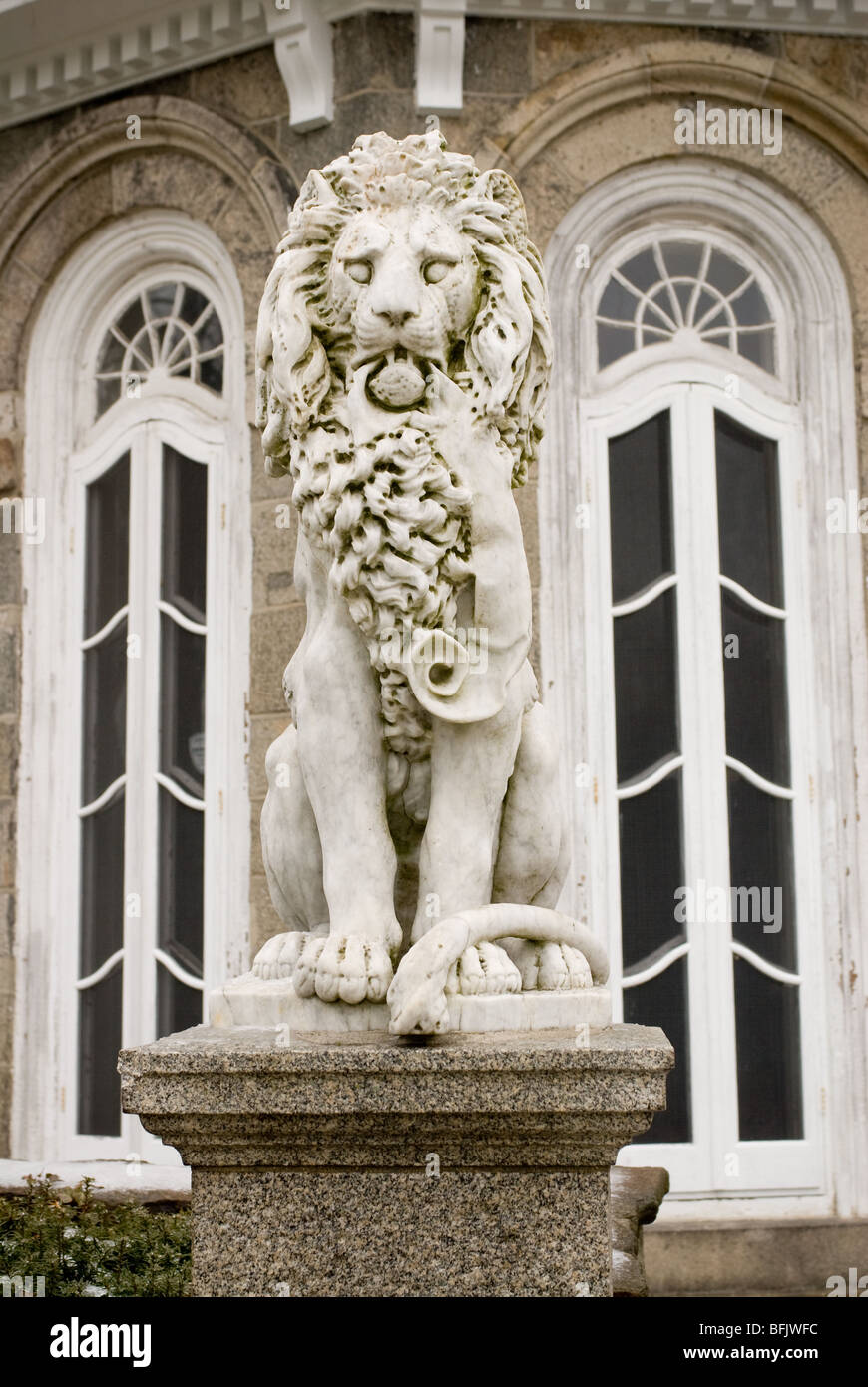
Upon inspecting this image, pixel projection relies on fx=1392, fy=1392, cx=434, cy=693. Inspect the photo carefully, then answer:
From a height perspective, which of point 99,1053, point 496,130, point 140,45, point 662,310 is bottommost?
point 99,1053

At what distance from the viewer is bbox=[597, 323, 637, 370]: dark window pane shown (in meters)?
5.50

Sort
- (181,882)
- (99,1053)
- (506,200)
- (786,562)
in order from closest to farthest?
(506,200) → (786,562) → (181,882) → (99,1053)

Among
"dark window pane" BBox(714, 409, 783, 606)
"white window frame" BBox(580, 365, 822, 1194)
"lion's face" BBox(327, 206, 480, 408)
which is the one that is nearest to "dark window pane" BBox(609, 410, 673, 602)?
"white window frame" BBox(580, 365, 822, 1194)

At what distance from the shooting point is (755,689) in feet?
17.5

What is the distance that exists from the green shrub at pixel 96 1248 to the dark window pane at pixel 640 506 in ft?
9.09

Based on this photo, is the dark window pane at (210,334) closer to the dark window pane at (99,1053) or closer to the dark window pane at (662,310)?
the dark window pane at (662,310)

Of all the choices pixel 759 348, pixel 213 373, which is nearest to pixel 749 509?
pixel 759 348

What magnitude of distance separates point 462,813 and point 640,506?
3119 millimetres

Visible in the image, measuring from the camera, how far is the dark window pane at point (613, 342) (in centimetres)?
550

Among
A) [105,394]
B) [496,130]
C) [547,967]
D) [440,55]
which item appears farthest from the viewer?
[105,394]

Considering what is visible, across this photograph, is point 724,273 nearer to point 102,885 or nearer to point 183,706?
point 183,706

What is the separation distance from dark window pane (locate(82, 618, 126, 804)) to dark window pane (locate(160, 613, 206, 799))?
0.22 metres

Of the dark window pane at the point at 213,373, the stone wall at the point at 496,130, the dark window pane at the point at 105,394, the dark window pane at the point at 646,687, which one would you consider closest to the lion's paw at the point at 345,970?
the stone wall at the point at 496,130

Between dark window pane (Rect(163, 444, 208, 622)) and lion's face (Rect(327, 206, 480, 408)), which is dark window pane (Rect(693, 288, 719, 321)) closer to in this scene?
dark window pane (Rect(163, 444, 208, 622))
